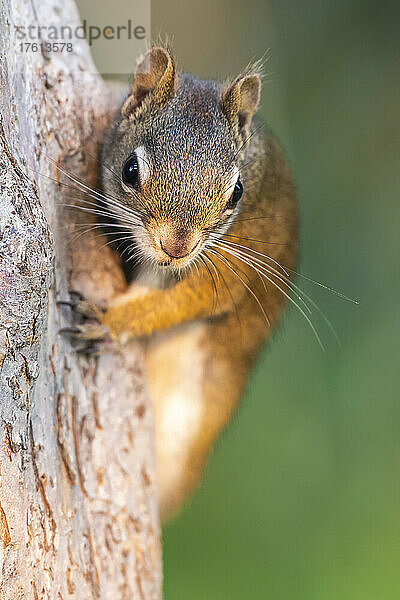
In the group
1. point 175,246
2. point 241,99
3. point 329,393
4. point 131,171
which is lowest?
point 329,393

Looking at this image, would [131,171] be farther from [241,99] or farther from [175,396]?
[175,396]

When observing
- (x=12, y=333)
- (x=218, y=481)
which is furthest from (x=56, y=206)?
(x=218, y=481)

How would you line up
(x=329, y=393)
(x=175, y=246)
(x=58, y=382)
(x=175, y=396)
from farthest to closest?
(x=329, y=393) → (x=175, y=396) → (x=58, y=382) → (x=175, y=246)

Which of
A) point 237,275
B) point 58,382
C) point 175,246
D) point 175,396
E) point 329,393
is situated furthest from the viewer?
point 329,393

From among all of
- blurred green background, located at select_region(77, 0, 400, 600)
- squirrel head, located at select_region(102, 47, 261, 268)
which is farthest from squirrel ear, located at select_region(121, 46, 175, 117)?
blurred green background, located at select_region(77, 0, 400, 600)

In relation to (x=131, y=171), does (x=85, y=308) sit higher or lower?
lower

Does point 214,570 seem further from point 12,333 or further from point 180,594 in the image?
point 12,333

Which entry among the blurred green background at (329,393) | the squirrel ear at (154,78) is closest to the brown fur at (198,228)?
the squirrel ear at (154,78)

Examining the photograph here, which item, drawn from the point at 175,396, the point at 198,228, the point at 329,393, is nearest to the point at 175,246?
the point at 198,228
